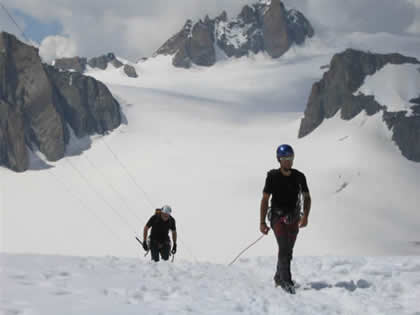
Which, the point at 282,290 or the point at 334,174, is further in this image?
the point at 334,174

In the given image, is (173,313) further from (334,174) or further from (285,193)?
(334,174)

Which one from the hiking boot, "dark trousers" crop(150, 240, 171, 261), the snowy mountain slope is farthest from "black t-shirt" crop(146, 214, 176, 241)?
the hiking boot

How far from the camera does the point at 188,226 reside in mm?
170875

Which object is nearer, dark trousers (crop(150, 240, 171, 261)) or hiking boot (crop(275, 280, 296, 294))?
hiking boot (crop(275, 280, 296, 294))

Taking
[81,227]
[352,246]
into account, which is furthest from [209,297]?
[81,227]

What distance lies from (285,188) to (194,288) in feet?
8.44

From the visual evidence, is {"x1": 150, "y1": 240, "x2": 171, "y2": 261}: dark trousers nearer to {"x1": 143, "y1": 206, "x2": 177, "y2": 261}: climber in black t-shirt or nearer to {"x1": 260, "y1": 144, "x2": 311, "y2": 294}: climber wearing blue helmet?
{"x1": 143, "y1": 206, "x2": 177, "y2": 261}: climber in black t-shirt

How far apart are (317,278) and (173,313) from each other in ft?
17.7

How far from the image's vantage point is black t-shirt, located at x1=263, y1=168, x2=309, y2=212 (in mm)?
9977

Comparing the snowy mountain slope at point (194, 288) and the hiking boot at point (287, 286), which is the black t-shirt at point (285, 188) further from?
the snowy mountain slope at point (194, 288)

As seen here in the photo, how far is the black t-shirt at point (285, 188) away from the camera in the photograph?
998 cm

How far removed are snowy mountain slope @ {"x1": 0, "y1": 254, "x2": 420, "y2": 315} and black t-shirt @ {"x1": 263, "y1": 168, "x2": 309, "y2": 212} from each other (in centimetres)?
168

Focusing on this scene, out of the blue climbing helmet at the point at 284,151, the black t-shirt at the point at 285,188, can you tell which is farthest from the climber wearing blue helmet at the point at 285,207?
the blue climbing helmet at the point at 284,151

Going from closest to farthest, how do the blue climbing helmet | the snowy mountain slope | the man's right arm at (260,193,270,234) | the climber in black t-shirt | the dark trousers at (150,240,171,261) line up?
the snowy mountain slope → the blue climbing helmet → the man's right arm at (260,193,270,234) → the climber in black t-shirt → the dark trousers at (150,240,171,261)
